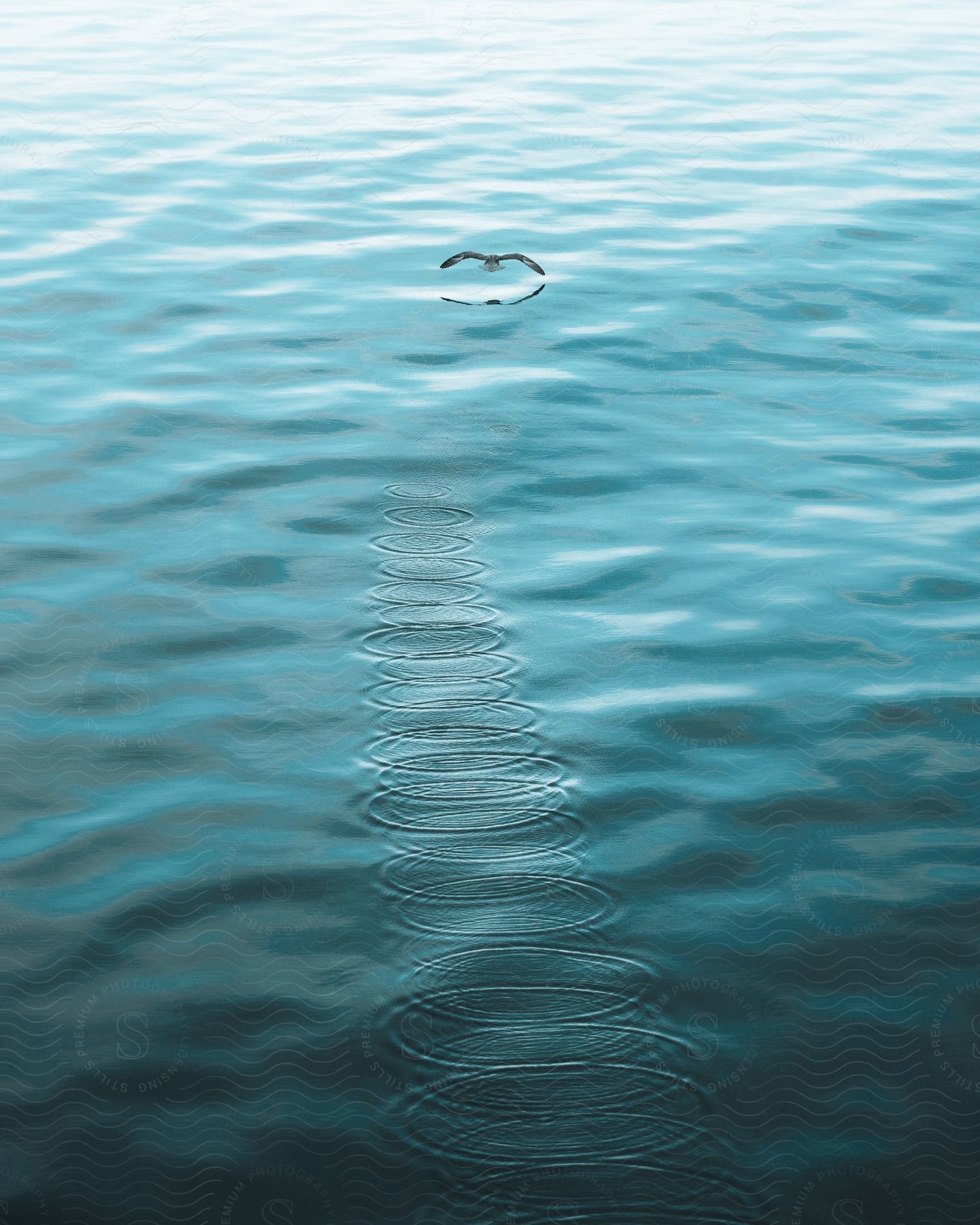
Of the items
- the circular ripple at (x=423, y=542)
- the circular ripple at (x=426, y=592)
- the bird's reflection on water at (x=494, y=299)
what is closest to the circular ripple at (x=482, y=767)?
the circular ripple at (x=426, y=592)

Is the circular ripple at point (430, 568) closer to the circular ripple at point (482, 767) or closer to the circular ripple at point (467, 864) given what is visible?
the circular ripple at point (482, 767)

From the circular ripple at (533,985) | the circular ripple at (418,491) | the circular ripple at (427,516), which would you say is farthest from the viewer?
the circular ripple at (418,491)

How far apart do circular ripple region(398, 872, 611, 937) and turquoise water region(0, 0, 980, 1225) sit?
2 cm

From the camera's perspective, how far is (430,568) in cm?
702

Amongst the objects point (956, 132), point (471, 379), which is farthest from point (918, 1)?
point (471, 379)

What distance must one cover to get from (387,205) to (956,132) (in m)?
6.16

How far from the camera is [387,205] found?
41.2 ft

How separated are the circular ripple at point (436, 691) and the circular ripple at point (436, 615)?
0.50 meters

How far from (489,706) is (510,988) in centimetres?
163

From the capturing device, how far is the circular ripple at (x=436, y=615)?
6551 millimetres

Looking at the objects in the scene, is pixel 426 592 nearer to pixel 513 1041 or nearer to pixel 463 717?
pixel 463 717

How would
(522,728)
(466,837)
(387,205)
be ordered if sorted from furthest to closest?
(387,205) < (522,728) < (466,837)

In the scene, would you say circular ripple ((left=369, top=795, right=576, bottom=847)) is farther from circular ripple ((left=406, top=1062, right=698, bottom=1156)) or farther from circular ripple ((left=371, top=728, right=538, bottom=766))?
circular ripple ((left=406, top=1062, right=698, bottom=1156))

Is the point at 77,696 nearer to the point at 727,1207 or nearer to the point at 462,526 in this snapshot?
the point at 462,526
